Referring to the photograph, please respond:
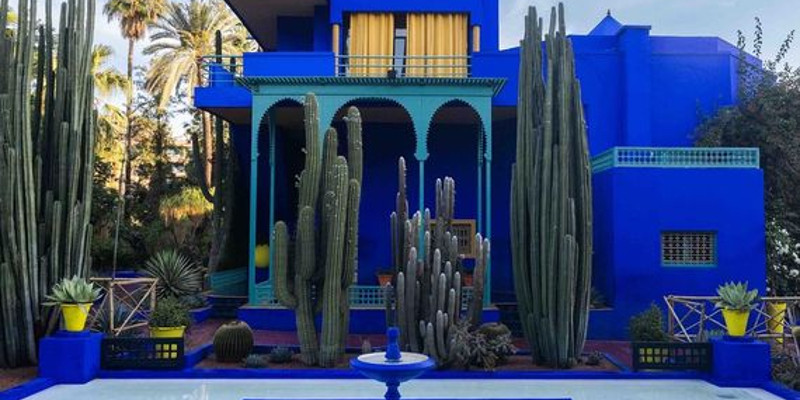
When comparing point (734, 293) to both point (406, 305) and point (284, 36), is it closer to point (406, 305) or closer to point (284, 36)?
point (406, 305)

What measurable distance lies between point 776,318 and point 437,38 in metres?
9.26

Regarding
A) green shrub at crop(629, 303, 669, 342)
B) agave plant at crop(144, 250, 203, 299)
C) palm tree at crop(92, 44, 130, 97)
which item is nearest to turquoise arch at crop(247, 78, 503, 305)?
agave plant at crop(144, 250, 203, 299)

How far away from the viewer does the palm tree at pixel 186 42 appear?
25.4m

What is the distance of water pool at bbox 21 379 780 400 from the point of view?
8.01 m

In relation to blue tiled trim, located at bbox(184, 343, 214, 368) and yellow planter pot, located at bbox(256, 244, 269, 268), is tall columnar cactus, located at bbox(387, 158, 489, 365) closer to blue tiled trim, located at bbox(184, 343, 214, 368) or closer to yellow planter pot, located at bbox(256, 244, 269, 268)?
blue tiled trim, located at bbox(184, 343, 214, 368)

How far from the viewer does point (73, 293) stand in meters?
8.47

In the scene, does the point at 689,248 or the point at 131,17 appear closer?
the point at 689,248

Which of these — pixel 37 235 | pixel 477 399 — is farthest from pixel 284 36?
pixel 477 399

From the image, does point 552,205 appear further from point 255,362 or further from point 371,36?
point 371,36

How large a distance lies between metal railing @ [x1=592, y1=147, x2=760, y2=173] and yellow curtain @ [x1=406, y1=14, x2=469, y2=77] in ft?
15.4

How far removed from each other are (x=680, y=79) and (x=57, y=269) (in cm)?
1325

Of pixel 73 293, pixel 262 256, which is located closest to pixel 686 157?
pixel 262 256

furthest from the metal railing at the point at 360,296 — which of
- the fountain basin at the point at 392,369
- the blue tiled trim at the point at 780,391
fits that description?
the blue tiled trim at the point at 780,391

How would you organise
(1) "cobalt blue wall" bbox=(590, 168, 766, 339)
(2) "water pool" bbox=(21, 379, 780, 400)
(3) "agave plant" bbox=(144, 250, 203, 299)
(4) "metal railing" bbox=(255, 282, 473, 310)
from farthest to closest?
(3) "agave plant" bbox=(144, 250, 203, 299), (4) "metal railing" bbox=(255, 282, 473, 310), (1) "cobalt blue wall" bbox=(590, 168, 766, 339), (2) "water pool" bbox=(21, 379, 780, 400)
